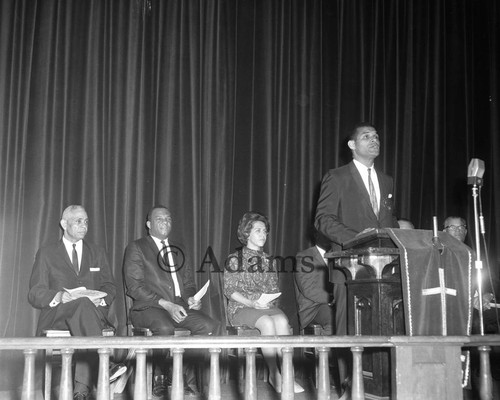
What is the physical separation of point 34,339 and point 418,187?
4.19 metres

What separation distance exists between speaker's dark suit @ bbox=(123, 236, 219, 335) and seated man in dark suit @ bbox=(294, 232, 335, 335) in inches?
28.8

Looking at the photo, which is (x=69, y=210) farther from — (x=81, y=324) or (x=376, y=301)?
(x=376, y=301)

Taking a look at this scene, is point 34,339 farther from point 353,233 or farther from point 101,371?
point 353,233

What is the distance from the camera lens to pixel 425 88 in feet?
19.3

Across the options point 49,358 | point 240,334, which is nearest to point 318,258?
point 240,334

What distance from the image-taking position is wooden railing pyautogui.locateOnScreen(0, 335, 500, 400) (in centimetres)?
238

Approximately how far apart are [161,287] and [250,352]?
2.06 meters

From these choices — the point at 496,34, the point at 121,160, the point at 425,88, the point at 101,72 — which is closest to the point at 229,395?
the point at 121,160

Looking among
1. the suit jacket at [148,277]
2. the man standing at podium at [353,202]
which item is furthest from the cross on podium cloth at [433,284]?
the suit jacket at [148,277]

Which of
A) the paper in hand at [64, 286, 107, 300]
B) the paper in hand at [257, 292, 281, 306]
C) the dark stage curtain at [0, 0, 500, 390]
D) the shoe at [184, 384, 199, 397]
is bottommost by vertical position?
the shoe at [184, 384, 199, 397]

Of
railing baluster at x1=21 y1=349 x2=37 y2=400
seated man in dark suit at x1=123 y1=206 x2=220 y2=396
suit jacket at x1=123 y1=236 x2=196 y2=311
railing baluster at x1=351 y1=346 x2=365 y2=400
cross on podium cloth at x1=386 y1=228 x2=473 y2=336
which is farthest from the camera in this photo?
suit jacket at x1=123 y1=236 x2=196 y2=311

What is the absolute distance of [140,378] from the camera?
2.39 meters

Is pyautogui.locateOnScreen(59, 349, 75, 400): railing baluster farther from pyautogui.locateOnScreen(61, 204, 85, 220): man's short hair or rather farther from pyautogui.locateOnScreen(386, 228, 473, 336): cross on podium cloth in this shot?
pyautogui.locateOnScreen(61, 204, 85, 220): man's short hair

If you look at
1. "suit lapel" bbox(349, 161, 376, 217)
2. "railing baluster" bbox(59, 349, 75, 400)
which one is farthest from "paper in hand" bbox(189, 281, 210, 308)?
"railing baluster" bbox(59, 349, 75, 400)
